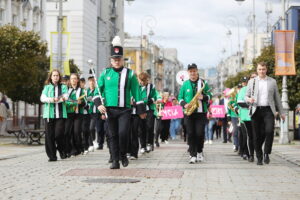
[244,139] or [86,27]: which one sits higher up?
[86,27]

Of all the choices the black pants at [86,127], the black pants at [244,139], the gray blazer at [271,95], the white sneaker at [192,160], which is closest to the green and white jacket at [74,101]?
the black pants at [86,127]

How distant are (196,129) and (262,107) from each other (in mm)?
1443

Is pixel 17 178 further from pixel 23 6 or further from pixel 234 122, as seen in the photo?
pixel 23 6

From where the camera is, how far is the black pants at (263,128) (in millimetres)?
13836

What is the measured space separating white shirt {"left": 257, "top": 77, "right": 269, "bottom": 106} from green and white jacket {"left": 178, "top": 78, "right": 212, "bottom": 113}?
44.2 inches

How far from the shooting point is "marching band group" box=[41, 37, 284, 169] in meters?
12.8

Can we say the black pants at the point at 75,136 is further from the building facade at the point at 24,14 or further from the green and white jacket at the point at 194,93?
the building facade at the point at 24,14

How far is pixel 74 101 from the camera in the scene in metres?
16.3

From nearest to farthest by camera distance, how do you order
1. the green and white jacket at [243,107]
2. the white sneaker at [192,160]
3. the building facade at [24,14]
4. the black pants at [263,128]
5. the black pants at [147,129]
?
the black pants at [263,128]
the white sneaker at [192,160]
the green and white jacket at [243,107]
the black pants at [147,129]
the building facade at [24,14]

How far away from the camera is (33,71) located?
30.1 m

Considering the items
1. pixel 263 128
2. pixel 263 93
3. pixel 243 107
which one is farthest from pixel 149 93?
pixel 263 93

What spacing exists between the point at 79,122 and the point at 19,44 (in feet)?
43.4

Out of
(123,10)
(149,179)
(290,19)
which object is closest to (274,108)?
(149,179)

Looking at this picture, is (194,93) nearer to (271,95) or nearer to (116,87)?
(271,95)
